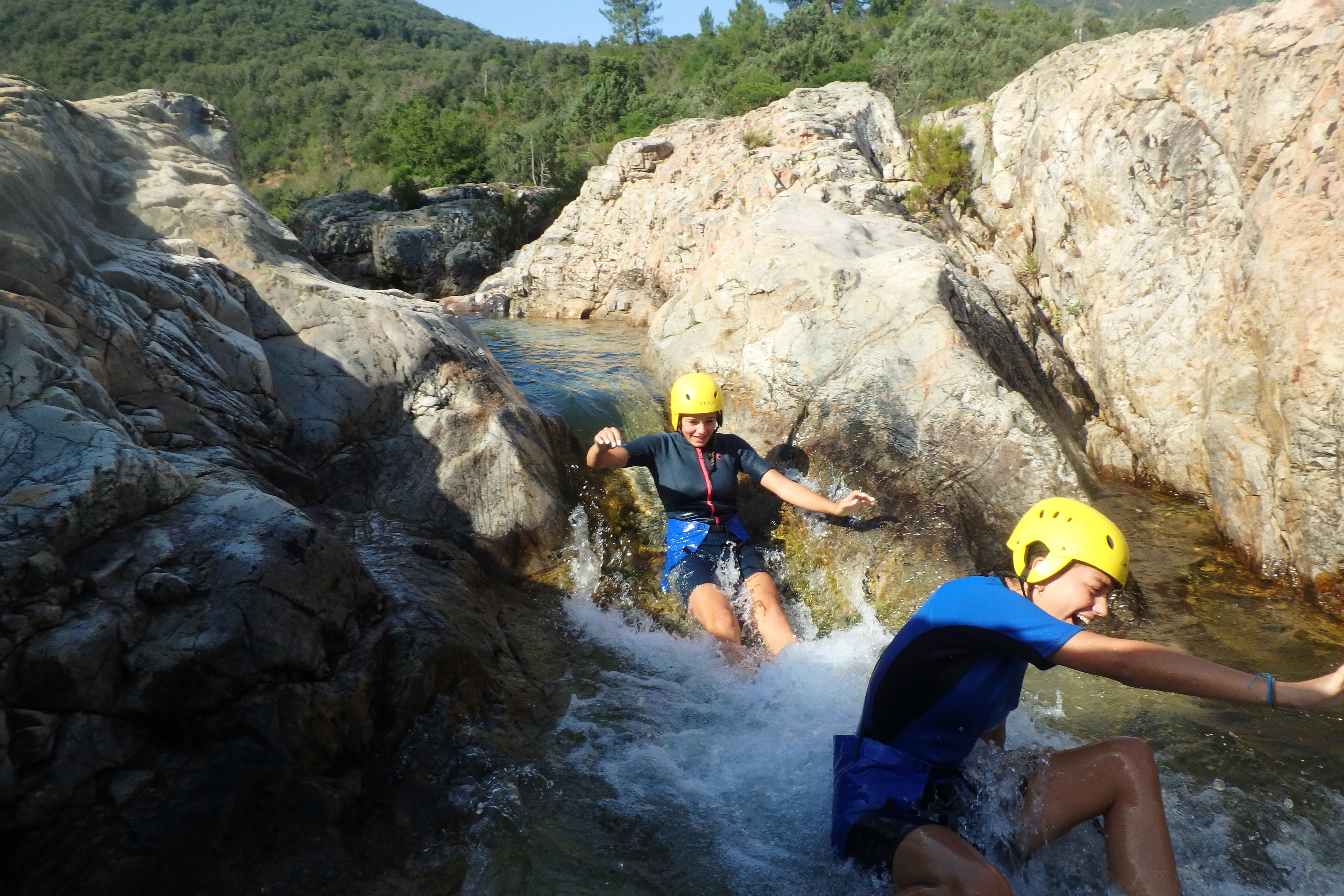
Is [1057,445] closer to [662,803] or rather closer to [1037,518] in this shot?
[1037,518]

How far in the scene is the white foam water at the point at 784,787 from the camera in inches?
95.7

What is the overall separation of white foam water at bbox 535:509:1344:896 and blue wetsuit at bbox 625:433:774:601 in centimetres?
53

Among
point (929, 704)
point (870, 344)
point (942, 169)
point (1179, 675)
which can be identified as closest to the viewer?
point (1179, 675)

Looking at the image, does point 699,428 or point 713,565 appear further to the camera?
point 699,428

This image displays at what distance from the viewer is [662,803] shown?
2893 mm

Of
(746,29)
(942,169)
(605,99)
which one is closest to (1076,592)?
(942,169)

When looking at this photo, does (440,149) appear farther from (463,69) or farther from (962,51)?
(463,69)

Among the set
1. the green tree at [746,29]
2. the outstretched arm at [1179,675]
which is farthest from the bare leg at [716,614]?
the green tree at [746,29]

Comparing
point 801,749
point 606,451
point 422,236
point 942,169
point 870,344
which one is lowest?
point 801,749

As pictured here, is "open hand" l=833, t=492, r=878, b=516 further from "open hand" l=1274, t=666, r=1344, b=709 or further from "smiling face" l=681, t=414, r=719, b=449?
"open hand" l=1274, t=666, r=1344, b=709

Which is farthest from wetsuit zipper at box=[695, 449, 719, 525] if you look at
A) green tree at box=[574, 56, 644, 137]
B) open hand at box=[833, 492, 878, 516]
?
green tree at box=[574, 56, 644, 137]

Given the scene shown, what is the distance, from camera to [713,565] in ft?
14.7

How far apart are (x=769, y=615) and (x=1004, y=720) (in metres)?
A: 1.77

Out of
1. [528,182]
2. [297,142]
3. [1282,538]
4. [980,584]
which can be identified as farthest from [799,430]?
[297,142]
